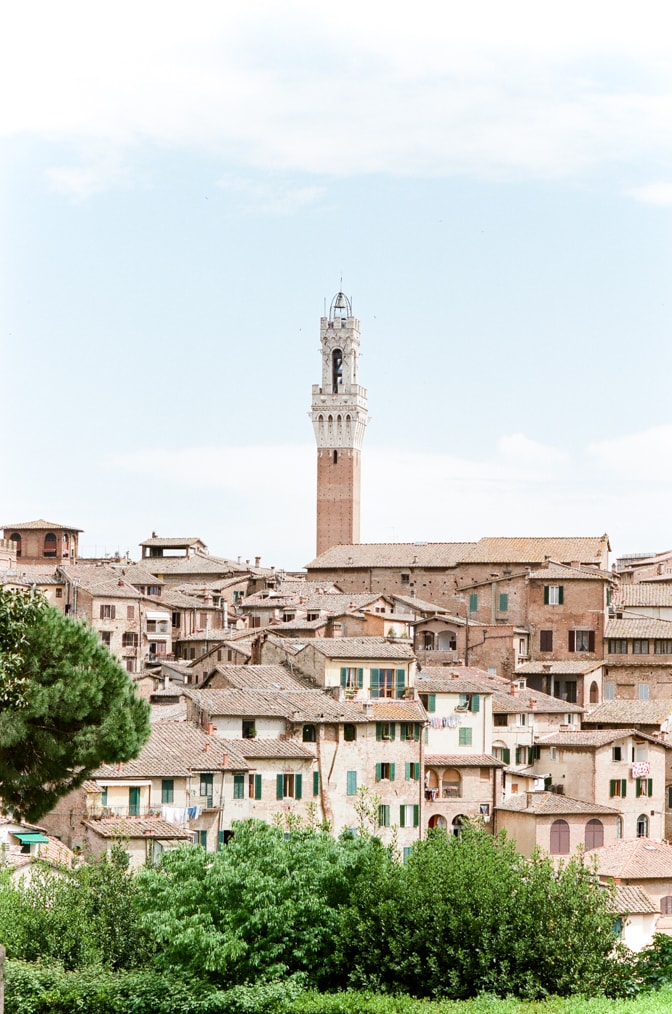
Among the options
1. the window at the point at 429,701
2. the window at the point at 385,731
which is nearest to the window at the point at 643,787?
the window at the point at 429,701

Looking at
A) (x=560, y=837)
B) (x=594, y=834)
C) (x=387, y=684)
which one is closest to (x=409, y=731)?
(x=387, y=684)

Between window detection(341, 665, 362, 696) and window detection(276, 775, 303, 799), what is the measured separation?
7.06 metres

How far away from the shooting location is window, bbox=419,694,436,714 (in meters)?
52.2

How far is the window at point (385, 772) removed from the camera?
4809 centimetres

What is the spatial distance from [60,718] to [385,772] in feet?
90.4

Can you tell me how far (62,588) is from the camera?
241ft

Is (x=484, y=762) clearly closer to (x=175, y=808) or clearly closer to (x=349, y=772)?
(x=349, y=772)

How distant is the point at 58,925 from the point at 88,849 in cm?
1094

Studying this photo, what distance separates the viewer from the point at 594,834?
4972 centimetres

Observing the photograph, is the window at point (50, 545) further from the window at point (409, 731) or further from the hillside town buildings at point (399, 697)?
the window at point (409, 731)

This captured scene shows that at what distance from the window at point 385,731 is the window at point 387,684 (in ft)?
11.5

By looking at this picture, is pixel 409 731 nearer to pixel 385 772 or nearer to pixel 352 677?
pixel 385 772

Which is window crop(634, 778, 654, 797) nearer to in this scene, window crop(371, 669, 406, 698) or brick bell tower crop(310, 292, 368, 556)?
window crop(371, 669, 406, 698)

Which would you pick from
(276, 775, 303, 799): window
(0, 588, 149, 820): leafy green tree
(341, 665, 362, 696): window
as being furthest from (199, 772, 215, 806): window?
(0, 588, 149, 820): leafy green tree
